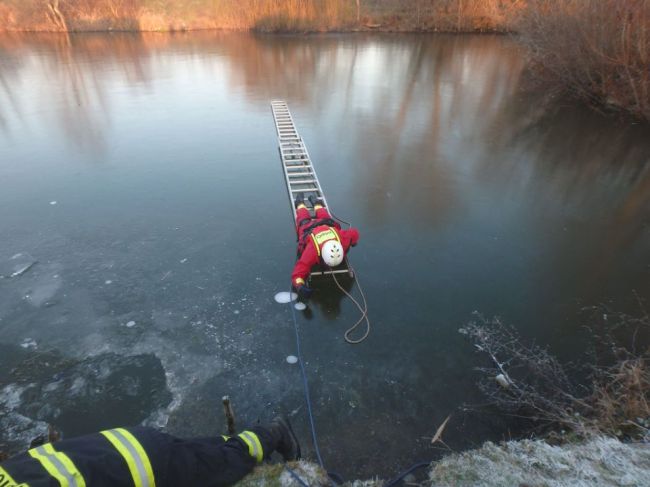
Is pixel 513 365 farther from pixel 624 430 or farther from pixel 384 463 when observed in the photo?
pixel 384 463

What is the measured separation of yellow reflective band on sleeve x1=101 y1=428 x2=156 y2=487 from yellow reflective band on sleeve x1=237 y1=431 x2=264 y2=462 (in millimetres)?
726

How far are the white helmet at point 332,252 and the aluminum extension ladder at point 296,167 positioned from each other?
1.26ft

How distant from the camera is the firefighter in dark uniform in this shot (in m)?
1.68

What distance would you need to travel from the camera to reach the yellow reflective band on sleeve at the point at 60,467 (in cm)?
168

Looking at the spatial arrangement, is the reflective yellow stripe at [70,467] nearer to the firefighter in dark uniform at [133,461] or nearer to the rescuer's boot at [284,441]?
the firefighter in dark uniform at [133,461]

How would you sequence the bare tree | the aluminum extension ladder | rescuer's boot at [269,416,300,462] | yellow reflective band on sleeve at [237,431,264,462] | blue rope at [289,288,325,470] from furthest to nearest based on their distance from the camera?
the bare tree → the aluminum extension ladder → blue rope at [289,288,325,470] → rescuer's boot at [269,416,300,462] → yellow reflective band on sleeve at [237,431,264,462]

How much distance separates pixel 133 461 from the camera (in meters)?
1.90

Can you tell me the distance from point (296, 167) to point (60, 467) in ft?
20.9

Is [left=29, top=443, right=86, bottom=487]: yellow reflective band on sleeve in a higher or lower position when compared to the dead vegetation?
higher

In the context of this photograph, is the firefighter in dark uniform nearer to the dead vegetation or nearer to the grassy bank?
the dead vegetation

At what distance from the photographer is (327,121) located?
33.9 ft

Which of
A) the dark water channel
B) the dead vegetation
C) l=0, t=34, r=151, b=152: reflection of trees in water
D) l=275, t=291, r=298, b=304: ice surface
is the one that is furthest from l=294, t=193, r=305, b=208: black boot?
l=0, t=34, r=151, b=152: reflection of trees in water

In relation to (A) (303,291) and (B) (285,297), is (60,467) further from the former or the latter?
(B) (285,297)

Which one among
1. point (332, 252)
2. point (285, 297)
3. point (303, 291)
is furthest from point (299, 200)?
point (303, 291)
